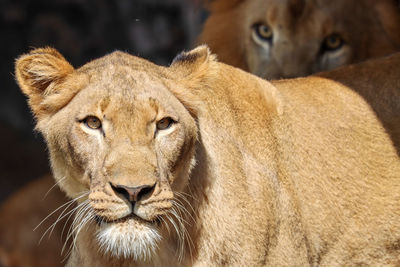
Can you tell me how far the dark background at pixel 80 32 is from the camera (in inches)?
350

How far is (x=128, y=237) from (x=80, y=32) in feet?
20.7

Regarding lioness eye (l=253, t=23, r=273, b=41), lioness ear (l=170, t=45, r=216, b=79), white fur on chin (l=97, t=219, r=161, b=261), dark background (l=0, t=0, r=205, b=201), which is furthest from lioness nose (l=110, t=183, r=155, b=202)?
dark background (l=0, t=0, r=205, b=201)

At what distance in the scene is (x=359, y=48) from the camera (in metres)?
5.77

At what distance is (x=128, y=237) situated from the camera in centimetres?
297

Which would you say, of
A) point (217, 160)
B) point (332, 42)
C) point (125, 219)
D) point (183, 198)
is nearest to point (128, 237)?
point (125, 219)

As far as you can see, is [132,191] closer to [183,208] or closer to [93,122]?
[93,122]

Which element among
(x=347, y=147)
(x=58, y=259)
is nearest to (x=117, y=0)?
(x=58, y=259)

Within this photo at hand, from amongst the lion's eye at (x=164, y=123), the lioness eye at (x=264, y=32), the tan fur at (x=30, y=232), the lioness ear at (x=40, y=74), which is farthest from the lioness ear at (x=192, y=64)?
the tan fur at (x=30, y=232)

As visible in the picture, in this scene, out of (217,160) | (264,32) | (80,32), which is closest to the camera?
(217,160)

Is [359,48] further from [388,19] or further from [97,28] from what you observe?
[97,28]

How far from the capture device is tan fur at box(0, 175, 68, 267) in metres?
6.08

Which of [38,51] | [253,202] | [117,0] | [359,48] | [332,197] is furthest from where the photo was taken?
[117,0]

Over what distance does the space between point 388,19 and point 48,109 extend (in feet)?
11.2

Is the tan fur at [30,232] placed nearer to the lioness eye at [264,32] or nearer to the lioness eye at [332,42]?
the lioness eye at [264,32]
